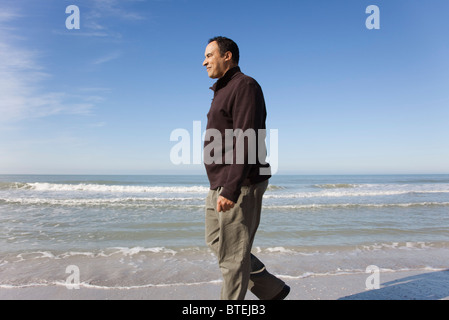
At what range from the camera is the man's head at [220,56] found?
80.5 inches

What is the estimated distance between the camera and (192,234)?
592 centimetres

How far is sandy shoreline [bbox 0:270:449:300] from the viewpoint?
2.95 m

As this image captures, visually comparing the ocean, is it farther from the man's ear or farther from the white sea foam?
the white sea foam

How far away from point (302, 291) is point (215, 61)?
2378 millimetres

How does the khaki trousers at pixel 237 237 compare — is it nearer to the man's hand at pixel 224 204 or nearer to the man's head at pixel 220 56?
the man's hand at pixel 224 204

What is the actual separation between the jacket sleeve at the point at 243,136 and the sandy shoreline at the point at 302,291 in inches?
60.2

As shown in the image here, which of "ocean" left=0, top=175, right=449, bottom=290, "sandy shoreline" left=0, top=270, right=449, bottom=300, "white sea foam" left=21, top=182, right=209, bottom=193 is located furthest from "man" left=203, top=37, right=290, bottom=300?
"white sea foam" left=21, top=182, right=209, bottom=193

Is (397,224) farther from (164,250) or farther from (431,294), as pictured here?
(164,250)

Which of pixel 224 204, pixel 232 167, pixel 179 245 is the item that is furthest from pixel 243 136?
pixel 179 245

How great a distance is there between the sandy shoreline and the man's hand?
1394 millimetres

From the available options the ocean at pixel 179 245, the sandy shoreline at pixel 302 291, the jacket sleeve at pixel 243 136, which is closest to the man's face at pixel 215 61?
the jacket sleeve at pixel 243 136

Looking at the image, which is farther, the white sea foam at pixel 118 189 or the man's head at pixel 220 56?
the white sea foam at pixel 118 189

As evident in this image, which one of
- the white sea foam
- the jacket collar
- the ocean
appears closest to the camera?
the jacket collar
